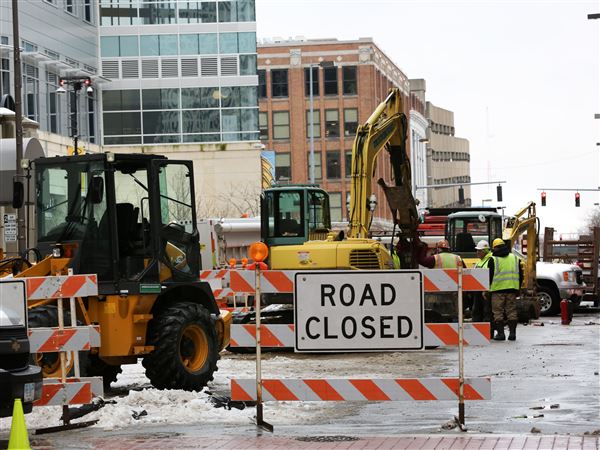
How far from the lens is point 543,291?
38.2m

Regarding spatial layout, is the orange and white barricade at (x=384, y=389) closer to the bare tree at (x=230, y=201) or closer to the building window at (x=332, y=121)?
A: the bare tree at (x=230, y=201)

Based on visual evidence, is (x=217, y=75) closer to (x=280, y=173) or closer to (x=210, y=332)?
(x=280, y=173)

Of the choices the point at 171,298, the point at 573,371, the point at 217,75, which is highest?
the point at 217,75

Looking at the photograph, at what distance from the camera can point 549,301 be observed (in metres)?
38.0

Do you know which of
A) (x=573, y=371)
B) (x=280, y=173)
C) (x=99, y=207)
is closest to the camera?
(x=99, y=207)

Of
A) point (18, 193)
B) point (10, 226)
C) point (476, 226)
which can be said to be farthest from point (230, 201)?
point (18, 193)

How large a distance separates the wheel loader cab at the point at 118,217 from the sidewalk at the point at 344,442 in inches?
170

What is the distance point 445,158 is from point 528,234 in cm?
13320

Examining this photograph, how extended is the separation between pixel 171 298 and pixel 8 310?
529 cm

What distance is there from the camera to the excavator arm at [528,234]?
36.5m

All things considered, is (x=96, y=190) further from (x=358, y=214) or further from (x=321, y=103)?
(x=321, y=103)

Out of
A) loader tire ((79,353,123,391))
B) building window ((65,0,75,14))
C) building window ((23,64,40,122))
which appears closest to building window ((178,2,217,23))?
building window ((65,0,75,14))

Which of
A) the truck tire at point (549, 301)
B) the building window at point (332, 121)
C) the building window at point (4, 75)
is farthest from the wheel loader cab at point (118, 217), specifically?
the building window at point (332, 121)

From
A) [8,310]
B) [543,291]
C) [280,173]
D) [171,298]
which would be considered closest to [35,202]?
[171,298]
